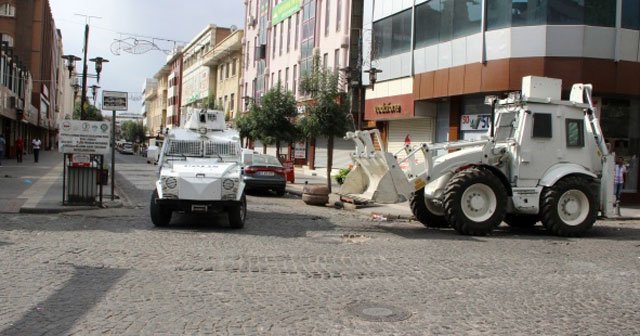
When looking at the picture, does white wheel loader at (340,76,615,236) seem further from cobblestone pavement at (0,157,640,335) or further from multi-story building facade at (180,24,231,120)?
multi-story building facade at (180,24,231,120)

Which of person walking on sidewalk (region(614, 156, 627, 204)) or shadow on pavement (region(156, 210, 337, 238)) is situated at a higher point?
person walking on sidewalk (region(614, 156, 627, 204))

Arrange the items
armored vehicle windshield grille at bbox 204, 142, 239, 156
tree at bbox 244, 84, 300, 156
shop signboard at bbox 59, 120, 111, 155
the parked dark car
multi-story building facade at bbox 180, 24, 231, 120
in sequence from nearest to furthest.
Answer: armored vehicle windshield grille at bbox 204, 142, 239, 156 → shop signboard at bbox 59, 120, 111, 155 → the parked dark car → tree at bbox 244, 84, 300, 156 → multi-story building facade at bbox 180, 24, 231, 120

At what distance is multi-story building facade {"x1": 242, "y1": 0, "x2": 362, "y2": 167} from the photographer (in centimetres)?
3228

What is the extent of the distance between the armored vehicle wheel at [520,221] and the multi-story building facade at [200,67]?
4698 centimetres

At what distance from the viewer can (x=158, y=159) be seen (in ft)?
44.8

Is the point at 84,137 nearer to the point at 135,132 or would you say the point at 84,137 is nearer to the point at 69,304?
the point at 69,304

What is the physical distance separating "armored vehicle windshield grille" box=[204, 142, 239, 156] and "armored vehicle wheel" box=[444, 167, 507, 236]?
4833 mm

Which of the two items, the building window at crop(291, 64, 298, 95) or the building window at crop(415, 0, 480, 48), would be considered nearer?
the building window at crop(415, 0, 480, 48)

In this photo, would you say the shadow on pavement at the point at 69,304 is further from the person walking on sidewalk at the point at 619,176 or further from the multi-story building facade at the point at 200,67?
the multi-story building facade at the point at 200,67

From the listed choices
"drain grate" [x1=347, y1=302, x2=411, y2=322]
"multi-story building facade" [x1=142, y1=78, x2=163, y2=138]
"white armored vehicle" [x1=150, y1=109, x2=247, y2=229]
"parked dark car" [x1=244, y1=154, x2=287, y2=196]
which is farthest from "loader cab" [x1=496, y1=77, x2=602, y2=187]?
"multi-story building facade" [x1=142, y1=78, x2=163, y2=138]

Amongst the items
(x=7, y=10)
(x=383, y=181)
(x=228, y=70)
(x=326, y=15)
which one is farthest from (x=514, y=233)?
(x=7, y=10)

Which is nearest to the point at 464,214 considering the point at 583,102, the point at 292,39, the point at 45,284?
the point at 583,102

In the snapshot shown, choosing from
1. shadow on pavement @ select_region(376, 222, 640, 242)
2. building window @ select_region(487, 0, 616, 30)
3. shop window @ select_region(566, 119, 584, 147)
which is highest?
building window @ select_region(487, 0, 616, 30)

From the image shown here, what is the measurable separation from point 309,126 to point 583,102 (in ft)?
36.7
